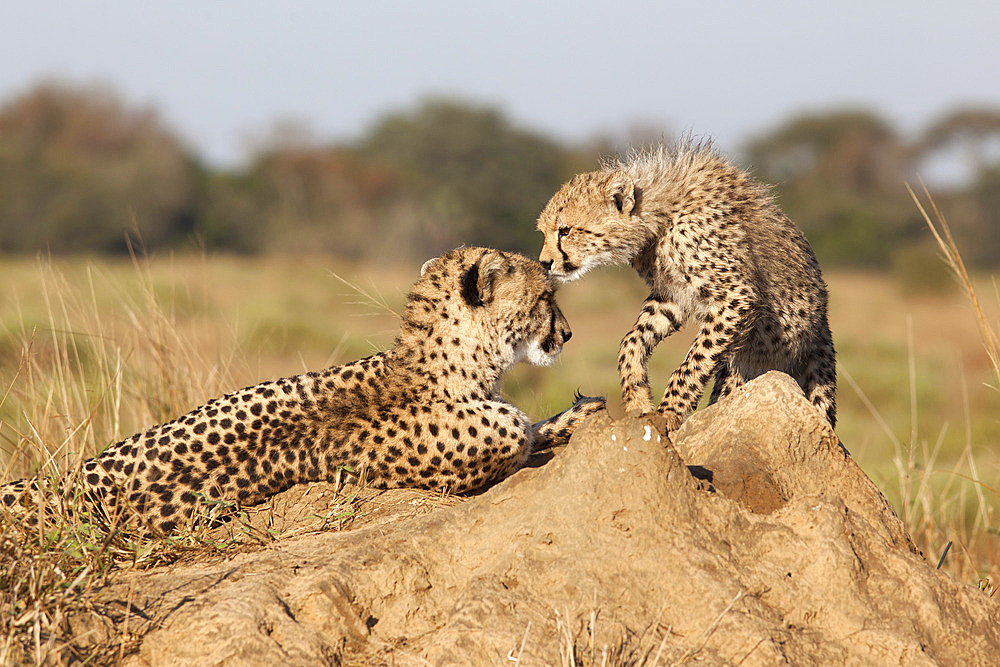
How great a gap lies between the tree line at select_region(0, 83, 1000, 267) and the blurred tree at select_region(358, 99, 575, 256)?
0.15 feet

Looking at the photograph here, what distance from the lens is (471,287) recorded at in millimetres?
3254

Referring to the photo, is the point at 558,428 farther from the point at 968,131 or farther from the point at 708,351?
the point at 968,131

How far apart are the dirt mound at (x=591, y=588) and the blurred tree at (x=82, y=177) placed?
18.7 metres

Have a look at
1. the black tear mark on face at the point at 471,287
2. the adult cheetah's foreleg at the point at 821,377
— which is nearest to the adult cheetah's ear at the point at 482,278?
the black tear mark on face at the point at 471,287

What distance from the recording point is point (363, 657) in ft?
7.07

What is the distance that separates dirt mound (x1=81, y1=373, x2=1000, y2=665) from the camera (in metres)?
2.12

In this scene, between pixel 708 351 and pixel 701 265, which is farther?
pixel 701 265

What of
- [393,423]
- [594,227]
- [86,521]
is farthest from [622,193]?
[86,521]

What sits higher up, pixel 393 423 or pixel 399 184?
pixel 393 423

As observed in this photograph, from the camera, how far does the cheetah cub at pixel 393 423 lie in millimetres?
2918

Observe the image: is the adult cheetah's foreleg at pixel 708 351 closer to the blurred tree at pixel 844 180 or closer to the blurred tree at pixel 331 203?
the blurred tree at pixel 331 203

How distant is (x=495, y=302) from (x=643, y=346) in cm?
70

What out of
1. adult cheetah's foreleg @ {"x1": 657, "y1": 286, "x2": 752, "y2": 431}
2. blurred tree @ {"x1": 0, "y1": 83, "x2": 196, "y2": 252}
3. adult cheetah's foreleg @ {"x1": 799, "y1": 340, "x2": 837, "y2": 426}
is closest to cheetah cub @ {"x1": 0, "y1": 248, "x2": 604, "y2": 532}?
adult cheetah's foreleg @ {"x1": 657, "y1": 286, "x2": 752, "y2": 431}

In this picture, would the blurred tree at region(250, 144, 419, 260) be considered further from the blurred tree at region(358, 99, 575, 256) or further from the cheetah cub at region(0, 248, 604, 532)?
the cheetah cub at region(0, 248, 604, 532)
